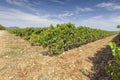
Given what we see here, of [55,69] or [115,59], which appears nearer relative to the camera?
[115,59]

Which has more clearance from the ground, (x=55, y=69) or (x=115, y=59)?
(x=115, y=59)

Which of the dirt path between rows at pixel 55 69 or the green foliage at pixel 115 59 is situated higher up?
the green foliage at pixel 115 59

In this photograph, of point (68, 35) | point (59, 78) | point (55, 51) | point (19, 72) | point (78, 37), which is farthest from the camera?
point (78, 37)

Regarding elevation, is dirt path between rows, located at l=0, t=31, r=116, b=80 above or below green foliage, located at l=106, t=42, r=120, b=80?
below

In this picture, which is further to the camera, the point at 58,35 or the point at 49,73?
the point at 58,35

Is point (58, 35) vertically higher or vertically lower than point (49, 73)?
higher

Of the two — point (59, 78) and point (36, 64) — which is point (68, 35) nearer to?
point (36, 64)

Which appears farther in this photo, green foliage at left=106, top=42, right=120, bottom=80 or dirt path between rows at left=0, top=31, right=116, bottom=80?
dirt path between rows at left=0, top=31, right=116, bottom=80

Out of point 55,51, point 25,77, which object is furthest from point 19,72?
point 55,51

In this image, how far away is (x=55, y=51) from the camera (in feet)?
41.5

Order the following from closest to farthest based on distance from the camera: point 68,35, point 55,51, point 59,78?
1. point 59,78
2. point 55,51
3. point 68,35

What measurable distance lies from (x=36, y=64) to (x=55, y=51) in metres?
2.53

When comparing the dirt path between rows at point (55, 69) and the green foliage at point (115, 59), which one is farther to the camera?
the dirt path between rows at point (55, 69)

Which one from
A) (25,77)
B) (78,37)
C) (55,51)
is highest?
(78,37)
